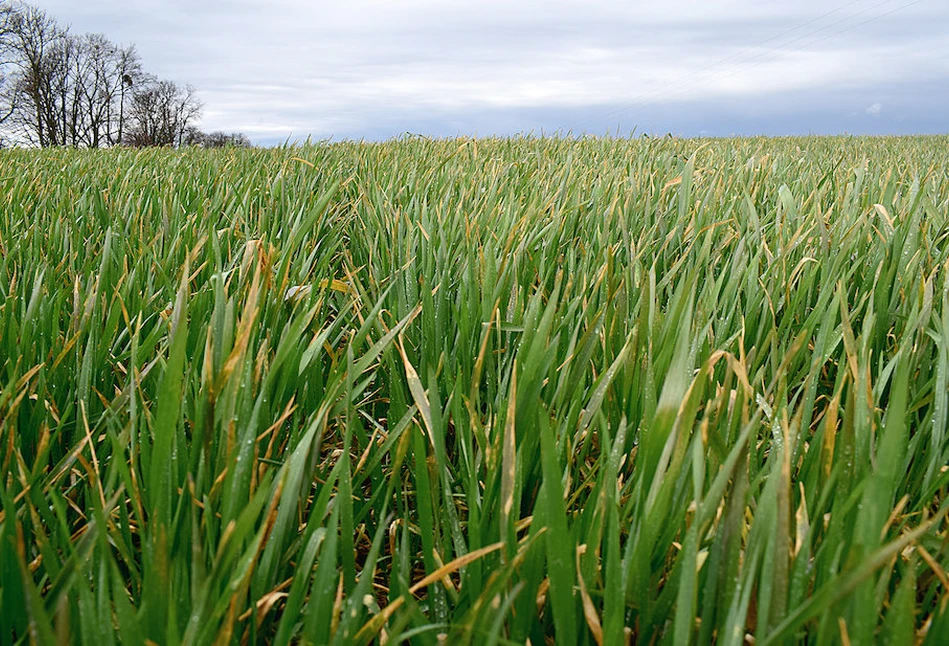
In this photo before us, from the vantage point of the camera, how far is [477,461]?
70cm

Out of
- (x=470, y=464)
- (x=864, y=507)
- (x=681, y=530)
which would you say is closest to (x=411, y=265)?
(x=470, y=464)

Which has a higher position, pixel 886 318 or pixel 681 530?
pixel 886 318

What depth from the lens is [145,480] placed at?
2.18 ft

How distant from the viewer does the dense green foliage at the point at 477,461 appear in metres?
0.48

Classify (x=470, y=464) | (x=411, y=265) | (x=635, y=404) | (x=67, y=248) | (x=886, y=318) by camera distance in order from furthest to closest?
(x=67, y=248)
(x=411, y=265)
(x=886, y=318)
(x=635, y=404)
(x=470, y=464)

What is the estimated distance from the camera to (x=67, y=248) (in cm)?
151

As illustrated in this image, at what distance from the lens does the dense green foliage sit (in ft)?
1.58

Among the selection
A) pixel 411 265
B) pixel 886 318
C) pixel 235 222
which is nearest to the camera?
pixel 886 318

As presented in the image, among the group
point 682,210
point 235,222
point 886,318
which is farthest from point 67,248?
point 886,318

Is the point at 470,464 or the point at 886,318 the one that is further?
the point at 886,318

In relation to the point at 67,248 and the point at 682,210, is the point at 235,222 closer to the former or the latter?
the point at 67,248

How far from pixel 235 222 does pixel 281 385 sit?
3.20 ft

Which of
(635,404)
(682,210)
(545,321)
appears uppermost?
(682,210)

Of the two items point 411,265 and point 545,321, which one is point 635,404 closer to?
point 545,321
